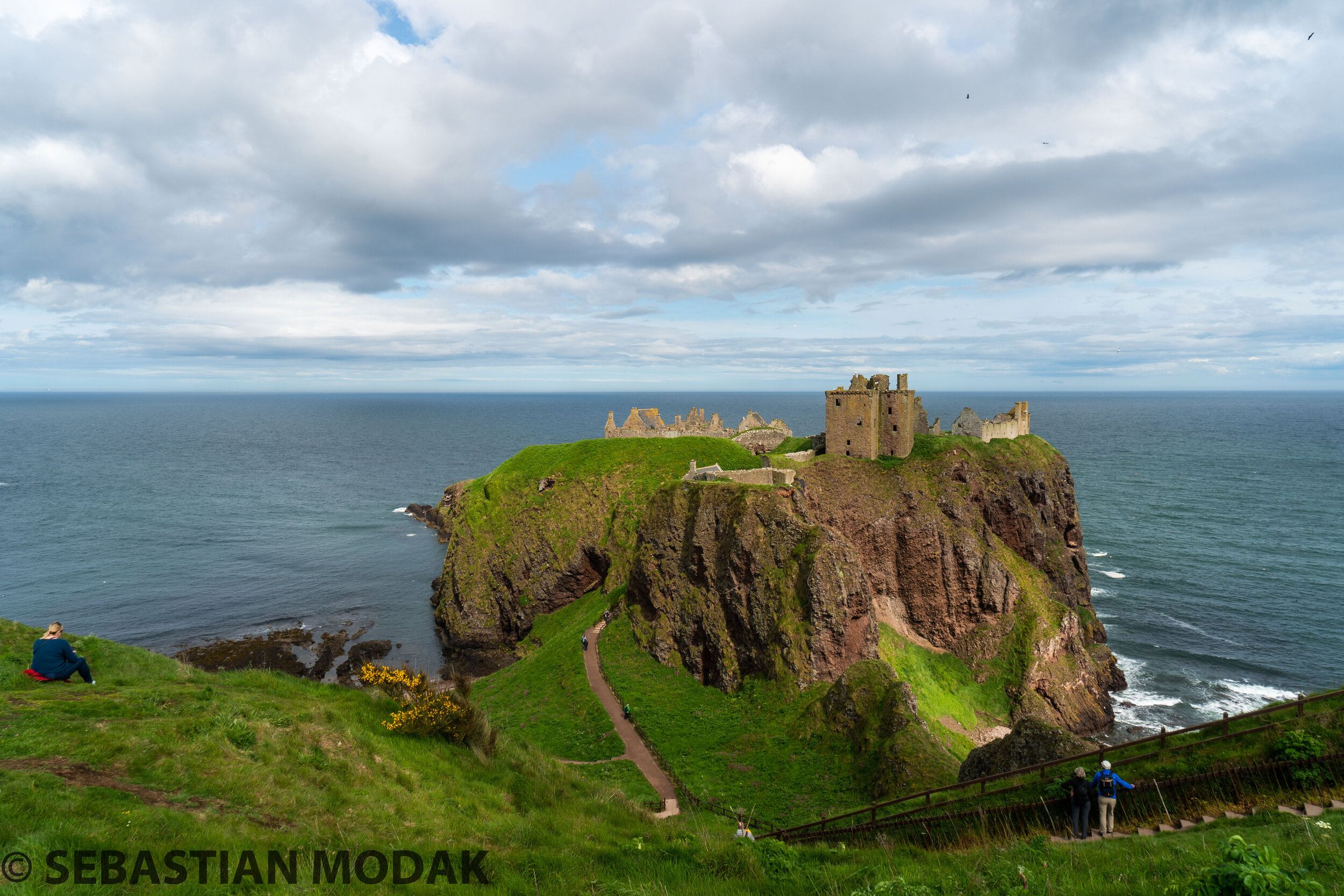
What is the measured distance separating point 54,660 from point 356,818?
11.1m

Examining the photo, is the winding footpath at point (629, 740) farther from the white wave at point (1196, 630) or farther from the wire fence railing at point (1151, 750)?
the white wave at point (1196, 630)

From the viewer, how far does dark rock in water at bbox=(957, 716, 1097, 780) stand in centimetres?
2042

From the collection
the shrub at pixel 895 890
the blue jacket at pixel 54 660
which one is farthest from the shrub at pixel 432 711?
the shrub at pixel 895 890

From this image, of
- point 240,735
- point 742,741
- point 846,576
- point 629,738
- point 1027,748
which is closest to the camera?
point 240,735

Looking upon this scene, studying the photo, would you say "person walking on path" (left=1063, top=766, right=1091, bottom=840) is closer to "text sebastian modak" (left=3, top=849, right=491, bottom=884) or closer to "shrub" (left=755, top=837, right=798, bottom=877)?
"shrub" (left=755, top=837, right=798, bottom=877)

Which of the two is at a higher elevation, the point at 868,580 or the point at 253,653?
the point at 868,580

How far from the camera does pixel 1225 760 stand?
16828 mm

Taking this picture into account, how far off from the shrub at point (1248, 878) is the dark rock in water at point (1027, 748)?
11.6m

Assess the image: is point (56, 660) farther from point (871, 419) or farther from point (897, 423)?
point (897, 423)

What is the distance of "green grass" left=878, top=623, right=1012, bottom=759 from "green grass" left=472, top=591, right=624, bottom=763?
20.3m

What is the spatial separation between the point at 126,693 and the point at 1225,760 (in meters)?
30.1

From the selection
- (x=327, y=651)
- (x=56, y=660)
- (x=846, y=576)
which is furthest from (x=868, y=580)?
(x=327, y=651)

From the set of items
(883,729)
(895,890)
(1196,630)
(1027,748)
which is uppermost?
(895,890)

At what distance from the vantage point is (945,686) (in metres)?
46.3
